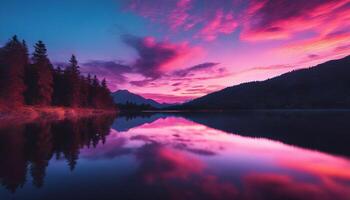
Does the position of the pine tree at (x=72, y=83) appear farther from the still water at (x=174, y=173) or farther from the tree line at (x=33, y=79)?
the still water at (x=174, y=173)

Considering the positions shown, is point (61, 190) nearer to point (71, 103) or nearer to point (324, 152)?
point (324, 152)

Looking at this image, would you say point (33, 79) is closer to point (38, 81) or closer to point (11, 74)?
point (38, 81)

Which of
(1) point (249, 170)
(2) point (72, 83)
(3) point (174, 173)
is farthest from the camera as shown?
(2) point (72, 83)

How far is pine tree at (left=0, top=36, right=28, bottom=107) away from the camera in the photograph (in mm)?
47594

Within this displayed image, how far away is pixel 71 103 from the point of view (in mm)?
78188

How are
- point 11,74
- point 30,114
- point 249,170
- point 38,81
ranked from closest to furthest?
point 249,170 → point 11,74 → point 30,114 → point 38,81

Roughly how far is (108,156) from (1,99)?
40.9 meters

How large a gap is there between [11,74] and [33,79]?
35.5 feet

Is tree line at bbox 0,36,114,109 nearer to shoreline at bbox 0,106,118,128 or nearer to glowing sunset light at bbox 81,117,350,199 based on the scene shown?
shoreline at bbox 0,106,118,128

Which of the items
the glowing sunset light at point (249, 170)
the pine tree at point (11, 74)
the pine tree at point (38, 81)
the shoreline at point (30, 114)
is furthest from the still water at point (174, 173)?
the pine tree at point (38, 81)

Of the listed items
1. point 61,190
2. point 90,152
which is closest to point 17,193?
point 61,190

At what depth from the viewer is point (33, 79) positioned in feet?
200

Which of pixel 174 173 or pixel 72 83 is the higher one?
pixel 72 83

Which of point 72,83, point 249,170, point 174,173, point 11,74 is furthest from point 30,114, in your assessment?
point 249,170
